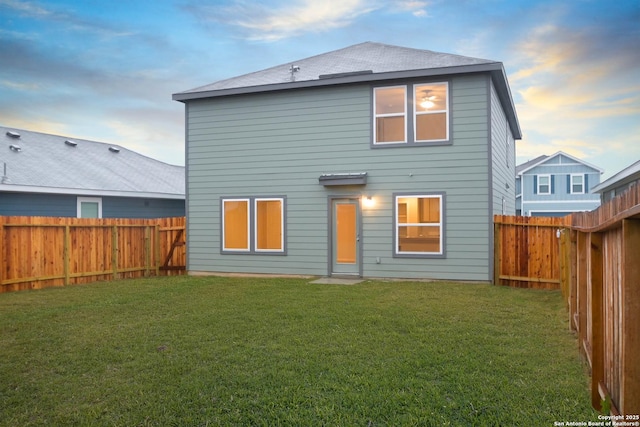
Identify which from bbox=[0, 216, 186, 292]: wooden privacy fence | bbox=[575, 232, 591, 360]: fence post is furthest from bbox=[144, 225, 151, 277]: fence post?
bbox=[575, 232, 591, 360]: fence post

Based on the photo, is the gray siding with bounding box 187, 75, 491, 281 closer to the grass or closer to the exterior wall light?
the exterior wall light

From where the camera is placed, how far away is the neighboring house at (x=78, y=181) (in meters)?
15.1

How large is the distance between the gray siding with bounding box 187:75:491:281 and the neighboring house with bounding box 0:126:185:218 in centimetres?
570

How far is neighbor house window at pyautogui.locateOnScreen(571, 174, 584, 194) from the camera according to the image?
31.1 metres

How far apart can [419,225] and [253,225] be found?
180 inches

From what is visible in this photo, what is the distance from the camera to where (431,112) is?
443 inches

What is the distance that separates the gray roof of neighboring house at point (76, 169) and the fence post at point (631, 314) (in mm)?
16142

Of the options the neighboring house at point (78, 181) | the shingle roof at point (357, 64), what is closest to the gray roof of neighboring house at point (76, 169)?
the neighboring house at point (78, 181)

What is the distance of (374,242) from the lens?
1163 cm

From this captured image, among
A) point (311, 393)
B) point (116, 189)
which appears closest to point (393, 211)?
point (311, 393)

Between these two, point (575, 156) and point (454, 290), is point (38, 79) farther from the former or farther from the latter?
point (575, 156)

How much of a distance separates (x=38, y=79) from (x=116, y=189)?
18.4ft

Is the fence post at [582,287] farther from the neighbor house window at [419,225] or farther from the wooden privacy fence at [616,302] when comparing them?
the neighbor house window at [419,225]

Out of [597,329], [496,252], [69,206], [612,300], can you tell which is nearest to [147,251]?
[69,206]
